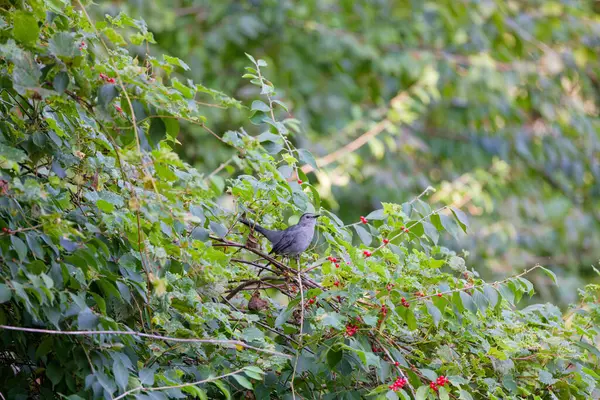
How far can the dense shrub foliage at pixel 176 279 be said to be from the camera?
2.11 m

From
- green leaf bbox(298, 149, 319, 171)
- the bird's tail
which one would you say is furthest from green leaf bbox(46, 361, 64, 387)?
green leaf bbox(298, 149, 319, 171)

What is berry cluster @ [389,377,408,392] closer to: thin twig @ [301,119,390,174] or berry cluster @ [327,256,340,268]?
berry cluster @ [327,256,340,268]

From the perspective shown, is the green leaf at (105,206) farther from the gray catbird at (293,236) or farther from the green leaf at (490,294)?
the green leaf at (490,294)

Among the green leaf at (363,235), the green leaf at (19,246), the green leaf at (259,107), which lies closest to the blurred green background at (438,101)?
the green leaf at (363,235)

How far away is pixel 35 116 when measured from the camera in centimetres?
234

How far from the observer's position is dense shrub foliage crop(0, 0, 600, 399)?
→ 211 centimetres

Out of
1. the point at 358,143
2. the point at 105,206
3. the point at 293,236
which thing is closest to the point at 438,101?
the point at 358,143

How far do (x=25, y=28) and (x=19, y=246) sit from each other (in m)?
0.58

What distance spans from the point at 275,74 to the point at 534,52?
3242 millimetres

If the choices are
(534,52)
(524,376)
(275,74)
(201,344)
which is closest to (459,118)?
(534,52)

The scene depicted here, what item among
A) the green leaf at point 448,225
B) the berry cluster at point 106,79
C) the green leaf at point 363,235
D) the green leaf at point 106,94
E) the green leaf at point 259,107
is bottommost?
the green leaf at point 363,235

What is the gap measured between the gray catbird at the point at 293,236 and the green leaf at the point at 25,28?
1.18 metres

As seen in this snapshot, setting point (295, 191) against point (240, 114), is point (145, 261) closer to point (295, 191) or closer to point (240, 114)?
point (295, 191)

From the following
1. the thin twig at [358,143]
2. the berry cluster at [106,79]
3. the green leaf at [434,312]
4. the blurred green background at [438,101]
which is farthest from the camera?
the blurred green background at [438,101]
